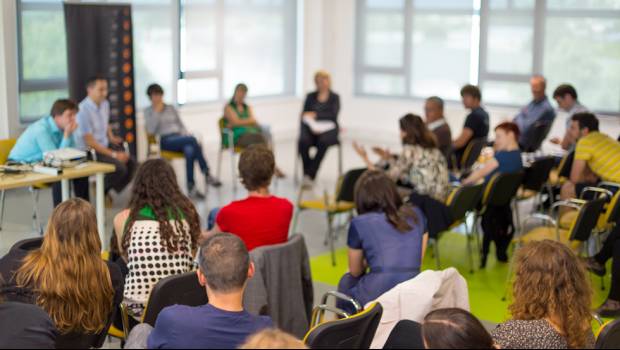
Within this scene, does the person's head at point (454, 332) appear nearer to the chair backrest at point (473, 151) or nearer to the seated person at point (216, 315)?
the seated person at point (216, 315)

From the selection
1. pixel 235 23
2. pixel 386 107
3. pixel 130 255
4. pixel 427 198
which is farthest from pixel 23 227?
pixel 386 107

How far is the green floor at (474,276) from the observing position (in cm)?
590

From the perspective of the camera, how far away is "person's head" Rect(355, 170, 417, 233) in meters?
4.51

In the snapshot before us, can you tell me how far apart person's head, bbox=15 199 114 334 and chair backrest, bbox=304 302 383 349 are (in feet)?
3.30

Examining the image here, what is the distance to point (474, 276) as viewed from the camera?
260 inches

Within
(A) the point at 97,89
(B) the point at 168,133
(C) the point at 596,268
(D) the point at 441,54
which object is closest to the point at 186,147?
(B) the point at 168,133

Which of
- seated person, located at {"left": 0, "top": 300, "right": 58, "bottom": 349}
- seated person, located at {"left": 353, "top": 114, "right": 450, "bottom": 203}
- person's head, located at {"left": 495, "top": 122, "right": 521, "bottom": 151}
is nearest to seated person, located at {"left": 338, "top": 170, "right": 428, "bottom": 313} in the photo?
seated person, located at {"left": 353, "top": 114, "right": 450, "bottom": 203}

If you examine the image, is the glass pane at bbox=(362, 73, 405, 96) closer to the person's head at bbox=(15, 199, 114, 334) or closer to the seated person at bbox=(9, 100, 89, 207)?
the seated person at bbox=(9, 100, 89, 207)

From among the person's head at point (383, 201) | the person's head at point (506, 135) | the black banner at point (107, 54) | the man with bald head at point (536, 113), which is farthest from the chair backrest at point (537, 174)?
the black banner at point (107, 54)

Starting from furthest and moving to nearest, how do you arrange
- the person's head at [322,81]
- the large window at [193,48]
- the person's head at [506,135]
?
the person's head at [322,81] < the large window at [193,48] < the person's head at [506,135]

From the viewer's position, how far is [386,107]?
13.1m

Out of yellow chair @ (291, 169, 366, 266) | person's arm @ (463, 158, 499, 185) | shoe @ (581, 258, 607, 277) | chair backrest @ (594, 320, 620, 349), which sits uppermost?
person's arm @ (463, 158, 499, 185)

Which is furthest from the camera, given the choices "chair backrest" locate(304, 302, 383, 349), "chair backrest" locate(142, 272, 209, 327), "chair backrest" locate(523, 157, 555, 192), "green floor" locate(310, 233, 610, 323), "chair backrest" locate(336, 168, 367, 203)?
"chair backrest" locate(523, 157, 555, 192)

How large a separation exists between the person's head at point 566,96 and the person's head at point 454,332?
→ 20.9 feet
